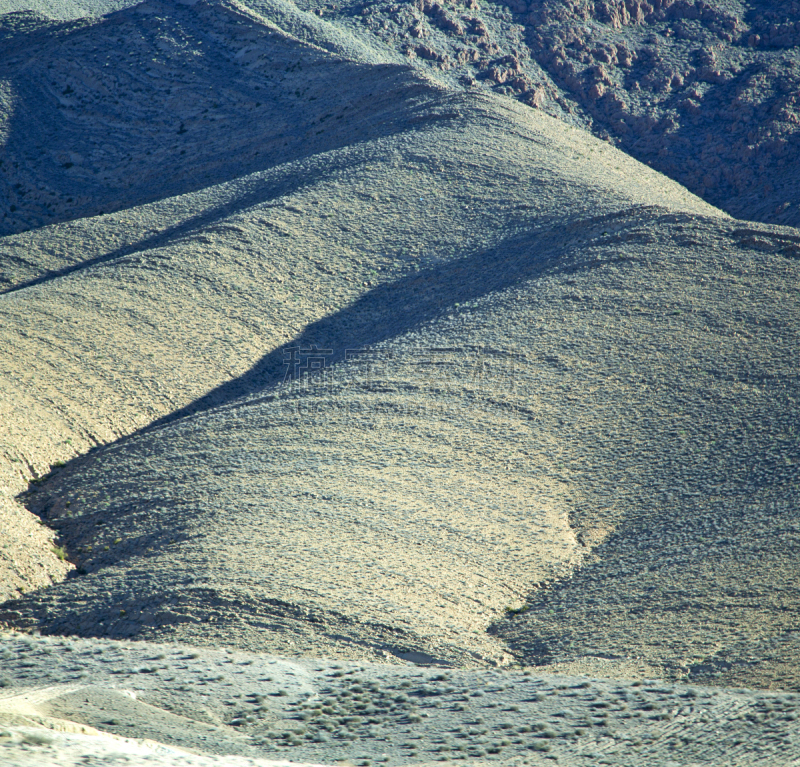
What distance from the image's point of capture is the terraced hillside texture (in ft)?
40.1

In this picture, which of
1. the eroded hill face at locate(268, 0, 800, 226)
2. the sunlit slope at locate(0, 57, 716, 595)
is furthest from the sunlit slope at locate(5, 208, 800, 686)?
the eroded hill face at locate(268, 0, 800, 226)

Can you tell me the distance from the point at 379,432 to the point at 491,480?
11.5ft

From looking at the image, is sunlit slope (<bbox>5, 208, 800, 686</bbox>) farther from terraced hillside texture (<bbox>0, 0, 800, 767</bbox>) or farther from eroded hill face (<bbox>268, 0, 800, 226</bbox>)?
eroded hill face (<bbox>268, 0, 800, 226</bbox>)

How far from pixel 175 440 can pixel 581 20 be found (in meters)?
50.8

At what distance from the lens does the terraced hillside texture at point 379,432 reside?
482 inches

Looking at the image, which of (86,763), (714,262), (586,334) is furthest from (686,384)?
(86,763)

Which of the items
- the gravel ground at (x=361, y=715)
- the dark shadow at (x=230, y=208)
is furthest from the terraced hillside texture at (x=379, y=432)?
the dark shadow at (x=230, y=208)

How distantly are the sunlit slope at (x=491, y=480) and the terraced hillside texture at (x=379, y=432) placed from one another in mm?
96

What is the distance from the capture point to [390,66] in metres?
43.9

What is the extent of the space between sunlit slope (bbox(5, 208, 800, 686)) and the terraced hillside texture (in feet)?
0.31

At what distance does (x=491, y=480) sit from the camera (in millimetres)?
20625

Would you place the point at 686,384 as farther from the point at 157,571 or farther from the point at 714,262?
the point at 157,571

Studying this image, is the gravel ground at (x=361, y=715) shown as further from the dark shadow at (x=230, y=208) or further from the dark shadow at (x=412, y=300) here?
the dark shadow at (x=230, y=208)

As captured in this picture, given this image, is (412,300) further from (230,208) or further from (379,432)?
(230,208)
